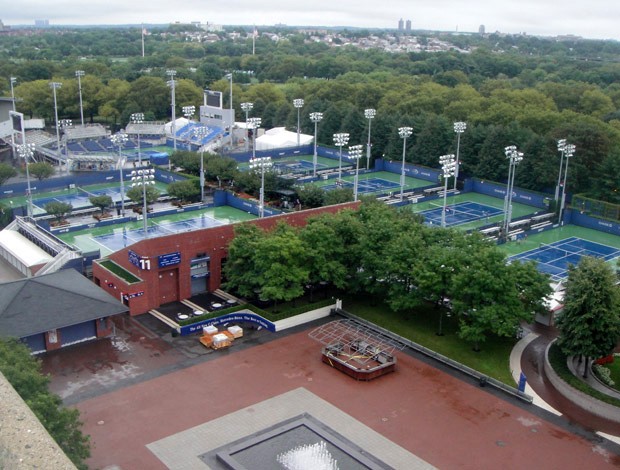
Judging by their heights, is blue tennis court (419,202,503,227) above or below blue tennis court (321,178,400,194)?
below

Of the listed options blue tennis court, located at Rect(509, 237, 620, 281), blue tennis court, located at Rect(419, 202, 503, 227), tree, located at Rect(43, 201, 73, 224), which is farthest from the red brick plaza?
blue tennis court, located at Rect(419, 202, 503, 227)

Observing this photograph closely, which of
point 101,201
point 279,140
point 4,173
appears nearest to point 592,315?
point 101,201

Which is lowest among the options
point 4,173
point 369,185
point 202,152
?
point 369,185

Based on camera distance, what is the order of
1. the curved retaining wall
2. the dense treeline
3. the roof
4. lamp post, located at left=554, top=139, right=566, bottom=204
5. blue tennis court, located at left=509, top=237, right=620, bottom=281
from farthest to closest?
the dense treeline → lamp post, located at left=554, top=139, right=566, bottom=204 → blue tennis court, located at left=509, top=237, right=620, bottom=281 → the roof → the curved retaining wall

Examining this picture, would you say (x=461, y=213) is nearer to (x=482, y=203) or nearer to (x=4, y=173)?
(x=482, y=203)

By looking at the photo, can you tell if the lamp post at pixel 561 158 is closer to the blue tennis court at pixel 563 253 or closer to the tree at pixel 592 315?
the blue tennis court at pixel 563 253

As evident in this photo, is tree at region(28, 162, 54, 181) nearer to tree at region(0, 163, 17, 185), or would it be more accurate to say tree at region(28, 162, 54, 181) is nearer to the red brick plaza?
tree at region(0, 163, 17, 185)

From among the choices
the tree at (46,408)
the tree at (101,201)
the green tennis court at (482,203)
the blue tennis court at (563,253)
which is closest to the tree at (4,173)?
the tree at (101,201)

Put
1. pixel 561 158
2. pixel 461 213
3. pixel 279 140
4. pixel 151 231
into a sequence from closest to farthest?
pixel 151 231
pixel 561 158
pixel 461 213
pixel 279 140
